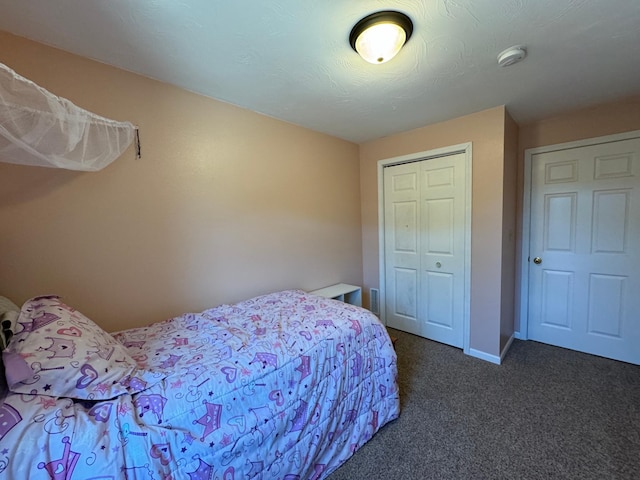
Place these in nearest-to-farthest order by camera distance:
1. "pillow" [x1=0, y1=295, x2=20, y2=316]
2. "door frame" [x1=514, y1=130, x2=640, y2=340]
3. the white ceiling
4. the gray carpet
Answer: "pillow" [x1=0, y1=295, x2=20, y2=316] → the white ceiling → the gray carpet → "door frame" [x1=514, y1=130, x2=640, y2=340]

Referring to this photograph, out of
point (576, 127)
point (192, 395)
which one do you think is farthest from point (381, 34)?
point (576, 127)

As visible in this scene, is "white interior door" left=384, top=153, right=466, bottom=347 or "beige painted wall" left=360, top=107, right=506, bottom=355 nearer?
"beige painted wall" left=360, top=107, right=506, bottom=355

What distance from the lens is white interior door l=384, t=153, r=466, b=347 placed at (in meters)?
2.71

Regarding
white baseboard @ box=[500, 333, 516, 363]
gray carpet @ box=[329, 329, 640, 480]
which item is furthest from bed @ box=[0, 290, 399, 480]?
white baseboard @ box=[500, 333, 516, 363]

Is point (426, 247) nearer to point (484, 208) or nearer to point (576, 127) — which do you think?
point (484, 208)

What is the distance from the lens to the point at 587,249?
2.56 m

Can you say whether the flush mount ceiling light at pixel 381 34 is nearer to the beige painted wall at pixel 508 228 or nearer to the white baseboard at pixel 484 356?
the beige painted wall at pixel 508 228

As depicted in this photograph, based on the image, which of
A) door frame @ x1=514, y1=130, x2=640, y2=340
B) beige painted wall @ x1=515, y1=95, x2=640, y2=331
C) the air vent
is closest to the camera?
beige painted wall @ x1=515, y1=95, x2=640, y2=331

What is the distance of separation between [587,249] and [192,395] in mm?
3499

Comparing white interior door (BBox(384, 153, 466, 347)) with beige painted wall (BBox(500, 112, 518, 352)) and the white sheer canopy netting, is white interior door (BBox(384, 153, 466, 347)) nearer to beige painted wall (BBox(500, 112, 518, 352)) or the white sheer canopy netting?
beige painted wall (BBox(500, 112, 518, 352))

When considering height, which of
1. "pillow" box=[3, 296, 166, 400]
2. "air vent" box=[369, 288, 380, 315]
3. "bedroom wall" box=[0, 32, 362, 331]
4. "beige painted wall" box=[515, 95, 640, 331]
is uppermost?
"beige painted wall" box=[515, 95, 640, 331]

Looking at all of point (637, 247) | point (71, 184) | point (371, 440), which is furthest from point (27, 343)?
point (637, 247)

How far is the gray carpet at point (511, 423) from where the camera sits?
1441 mm

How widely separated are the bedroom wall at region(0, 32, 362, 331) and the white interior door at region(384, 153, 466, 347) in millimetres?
1025
